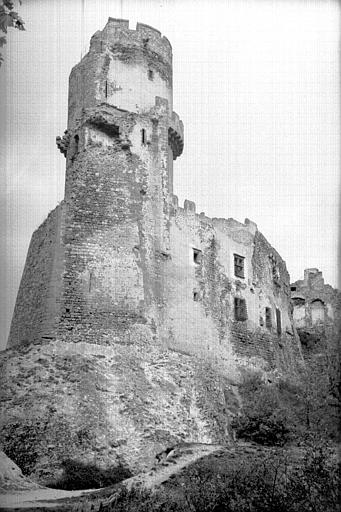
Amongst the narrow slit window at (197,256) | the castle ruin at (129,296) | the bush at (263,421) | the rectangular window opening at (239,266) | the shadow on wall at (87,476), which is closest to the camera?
the shadow on wall at (87,476)

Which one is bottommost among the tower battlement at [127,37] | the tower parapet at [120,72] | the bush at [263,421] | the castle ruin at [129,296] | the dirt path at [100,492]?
the dirt path at [100,492]

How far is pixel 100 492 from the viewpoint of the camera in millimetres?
17109

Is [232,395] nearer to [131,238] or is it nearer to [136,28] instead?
[131,238]

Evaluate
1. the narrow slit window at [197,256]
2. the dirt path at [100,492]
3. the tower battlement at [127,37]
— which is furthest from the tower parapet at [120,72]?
the dirt path at [100,492]

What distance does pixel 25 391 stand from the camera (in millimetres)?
23938

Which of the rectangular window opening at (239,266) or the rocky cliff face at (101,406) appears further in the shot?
the rectangular window opening at (239,266)

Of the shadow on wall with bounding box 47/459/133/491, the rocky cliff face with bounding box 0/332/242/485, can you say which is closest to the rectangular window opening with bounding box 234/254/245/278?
the rocky cliff face with bounding box 0/332/242/485

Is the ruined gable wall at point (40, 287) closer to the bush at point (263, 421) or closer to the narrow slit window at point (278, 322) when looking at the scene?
the bush at point (263, 421)

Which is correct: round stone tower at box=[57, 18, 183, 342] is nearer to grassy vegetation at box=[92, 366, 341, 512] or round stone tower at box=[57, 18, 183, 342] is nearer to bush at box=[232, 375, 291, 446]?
bush at box=[232, 375, 291, 446]

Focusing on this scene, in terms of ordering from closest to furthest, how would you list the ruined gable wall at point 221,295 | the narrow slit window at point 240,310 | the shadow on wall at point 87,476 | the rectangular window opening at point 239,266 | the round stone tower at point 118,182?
the shadow on wall at point 87,476 < the round stone tower at point 118,182 < the ruined gable wall at point 221,295 < the narrow slit window at point 240,310 < the rectangular window opening at point 239,266

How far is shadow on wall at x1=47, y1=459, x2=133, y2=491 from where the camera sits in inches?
814

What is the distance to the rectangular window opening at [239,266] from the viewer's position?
118 feet

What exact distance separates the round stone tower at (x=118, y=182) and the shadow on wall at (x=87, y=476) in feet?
19.0

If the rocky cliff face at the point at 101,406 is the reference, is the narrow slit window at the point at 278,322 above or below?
above
